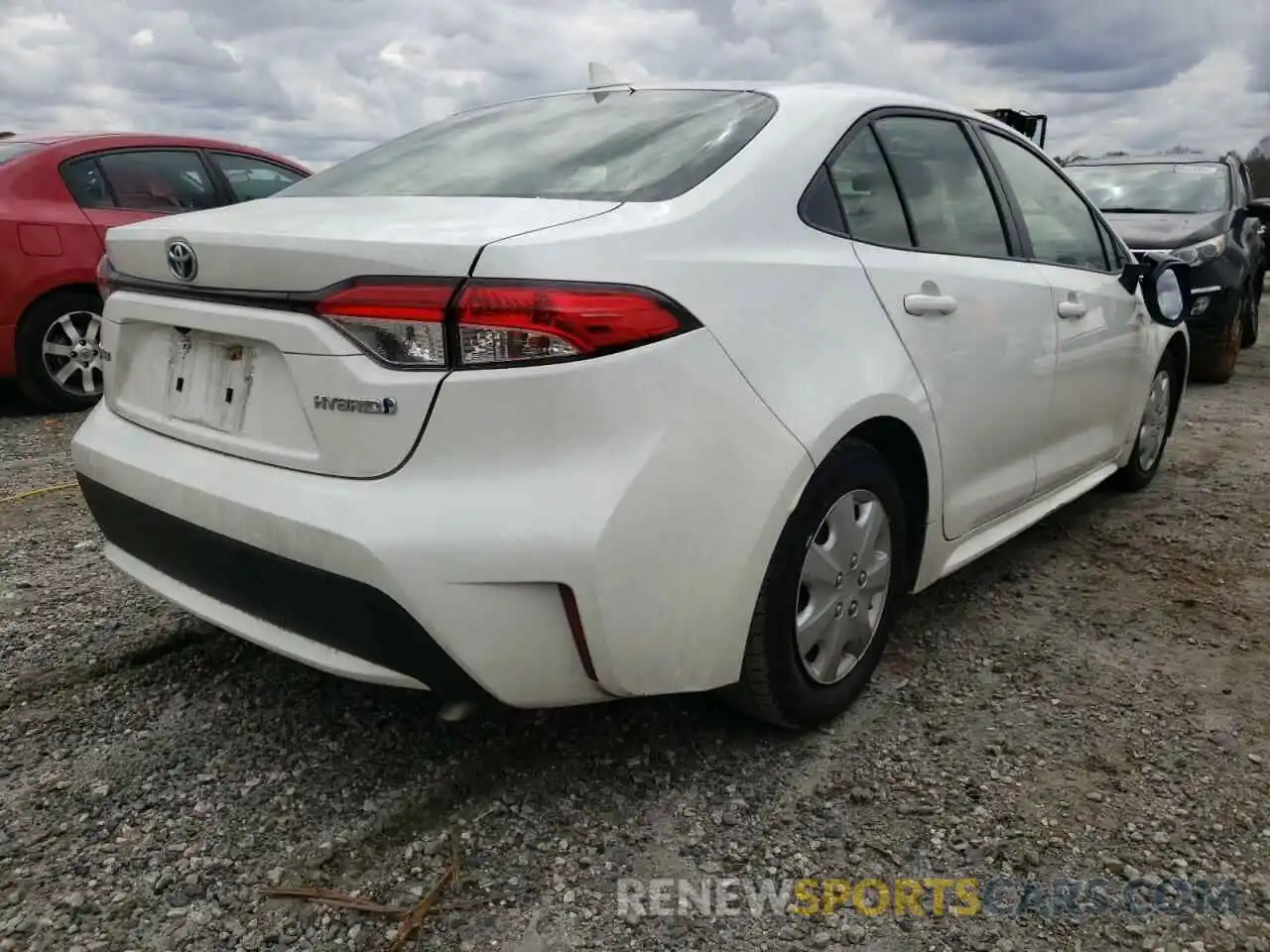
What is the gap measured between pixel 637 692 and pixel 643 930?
1.36 feet

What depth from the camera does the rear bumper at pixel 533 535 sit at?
1843 mm

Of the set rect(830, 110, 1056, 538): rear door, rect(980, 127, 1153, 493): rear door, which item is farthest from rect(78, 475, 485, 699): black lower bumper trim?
rect(980, 127, 1153, 493): rear door

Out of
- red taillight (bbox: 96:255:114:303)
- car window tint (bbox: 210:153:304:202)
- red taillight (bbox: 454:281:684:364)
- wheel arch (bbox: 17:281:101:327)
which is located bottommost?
wheel arch (bbox: 17:281:101:327)

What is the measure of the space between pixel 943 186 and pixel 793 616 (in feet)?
4.39

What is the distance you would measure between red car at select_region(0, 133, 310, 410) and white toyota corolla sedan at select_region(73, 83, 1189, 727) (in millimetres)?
3449

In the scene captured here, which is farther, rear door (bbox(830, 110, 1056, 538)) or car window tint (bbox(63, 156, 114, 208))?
car window tint (bbox(63, 156, 114, 208))

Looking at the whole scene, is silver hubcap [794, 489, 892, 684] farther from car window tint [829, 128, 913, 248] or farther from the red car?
the red car

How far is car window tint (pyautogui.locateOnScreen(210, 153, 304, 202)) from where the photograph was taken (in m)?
6.53

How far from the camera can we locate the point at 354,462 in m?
1.92

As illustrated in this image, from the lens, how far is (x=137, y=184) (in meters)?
6.08

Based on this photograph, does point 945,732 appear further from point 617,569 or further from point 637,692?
point 617,569

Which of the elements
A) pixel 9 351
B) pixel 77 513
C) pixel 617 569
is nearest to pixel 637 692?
pixel 617 569

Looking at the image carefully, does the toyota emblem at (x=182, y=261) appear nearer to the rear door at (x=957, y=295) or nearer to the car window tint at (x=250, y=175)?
the rear door at (x=957, y=295)

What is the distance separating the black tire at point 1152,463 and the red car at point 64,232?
4.67 meters
